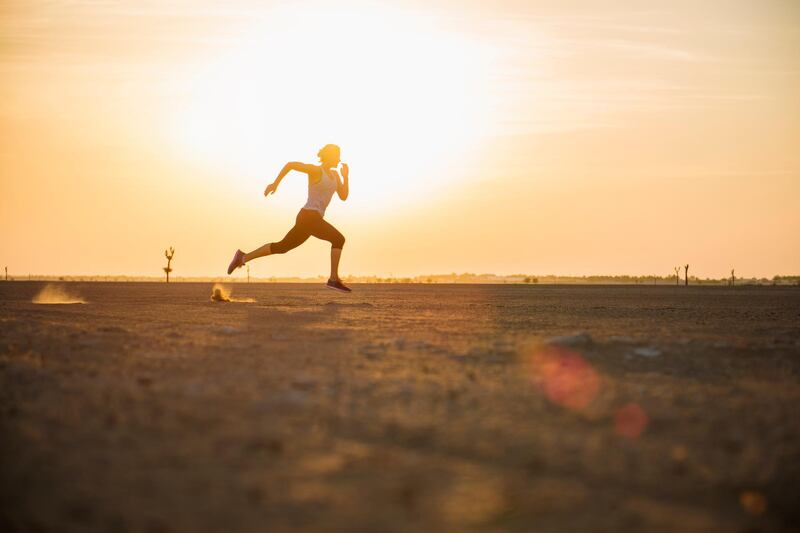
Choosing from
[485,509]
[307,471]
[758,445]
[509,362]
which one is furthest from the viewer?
[509,362]

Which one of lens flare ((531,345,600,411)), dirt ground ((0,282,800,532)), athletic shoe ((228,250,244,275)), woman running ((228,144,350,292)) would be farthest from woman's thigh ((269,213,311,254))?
lens flare ((531,345,600,411))

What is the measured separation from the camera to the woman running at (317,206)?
50.9 feet

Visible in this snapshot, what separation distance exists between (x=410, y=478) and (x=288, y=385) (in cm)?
203

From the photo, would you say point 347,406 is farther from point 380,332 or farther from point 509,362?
point 380,332

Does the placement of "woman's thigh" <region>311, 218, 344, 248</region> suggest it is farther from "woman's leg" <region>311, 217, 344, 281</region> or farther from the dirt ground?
the dirt ground

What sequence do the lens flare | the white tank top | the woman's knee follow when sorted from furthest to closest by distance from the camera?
the white tank top, the woman's knee, the lens flare

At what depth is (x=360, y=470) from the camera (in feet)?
10.4

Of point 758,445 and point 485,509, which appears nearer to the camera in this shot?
point 485,509

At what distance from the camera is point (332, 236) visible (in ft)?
51.8

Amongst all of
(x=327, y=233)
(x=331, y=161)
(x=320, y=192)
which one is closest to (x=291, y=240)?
(x=327, y=233)

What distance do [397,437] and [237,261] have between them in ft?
42.3

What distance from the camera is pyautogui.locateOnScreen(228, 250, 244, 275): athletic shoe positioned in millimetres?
16117

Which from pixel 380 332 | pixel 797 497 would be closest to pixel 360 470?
pixel 797 497

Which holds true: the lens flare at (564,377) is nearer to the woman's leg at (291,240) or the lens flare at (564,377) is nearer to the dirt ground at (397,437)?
the dirt ground at (397,437)
